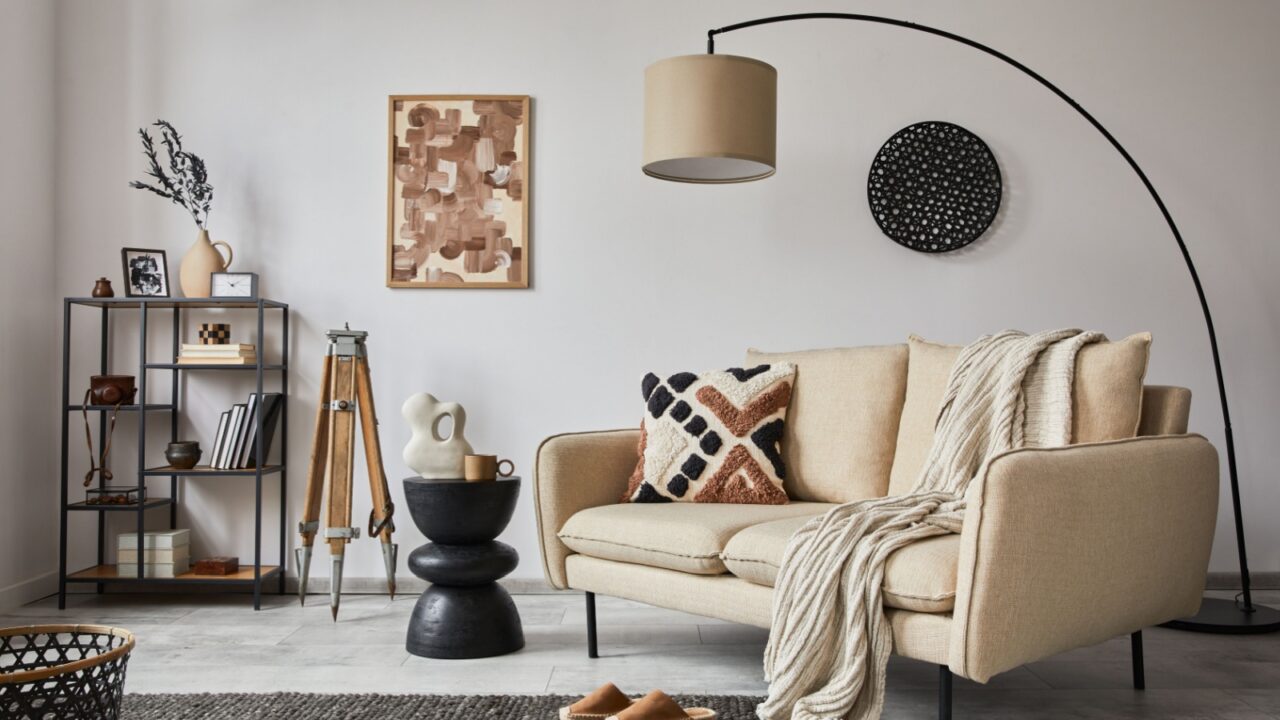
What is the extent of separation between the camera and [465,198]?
367 centimetres

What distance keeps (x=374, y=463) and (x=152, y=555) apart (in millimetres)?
840

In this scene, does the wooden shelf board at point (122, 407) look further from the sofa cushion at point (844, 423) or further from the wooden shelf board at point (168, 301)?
the sofa cushion at point (844, 423)

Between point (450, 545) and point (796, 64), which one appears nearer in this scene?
point (450, 545)

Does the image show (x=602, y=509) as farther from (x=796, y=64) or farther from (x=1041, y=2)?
(x=1041, y=2)

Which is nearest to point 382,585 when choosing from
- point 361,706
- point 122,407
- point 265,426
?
point 265,426

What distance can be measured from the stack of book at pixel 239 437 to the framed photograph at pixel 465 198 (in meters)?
0.69

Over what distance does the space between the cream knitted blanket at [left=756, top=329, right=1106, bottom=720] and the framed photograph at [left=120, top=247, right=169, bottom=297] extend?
2605 millimetres

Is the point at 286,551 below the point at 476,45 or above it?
below

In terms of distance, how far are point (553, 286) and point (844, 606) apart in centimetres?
198

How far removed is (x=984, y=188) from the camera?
3613 millimetres

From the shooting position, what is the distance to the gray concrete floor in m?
2.37

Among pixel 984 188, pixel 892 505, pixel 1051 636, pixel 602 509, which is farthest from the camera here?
pixel 984 188

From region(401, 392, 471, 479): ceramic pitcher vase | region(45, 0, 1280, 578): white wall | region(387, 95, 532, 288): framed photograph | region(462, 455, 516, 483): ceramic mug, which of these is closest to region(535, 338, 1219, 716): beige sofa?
region(462, 455, 516, 483): ceramic mug

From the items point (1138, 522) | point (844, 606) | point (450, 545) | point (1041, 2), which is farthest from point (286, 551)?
point (1041, 2)
